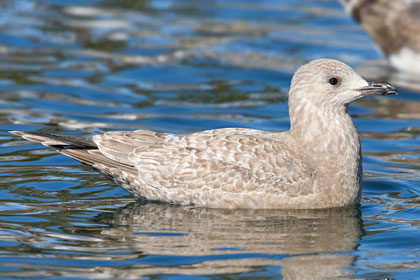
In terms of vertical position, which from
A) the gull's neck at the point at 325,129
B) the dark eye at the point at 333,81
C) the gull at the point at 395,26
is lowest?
the gull's neck at the point at 325,129

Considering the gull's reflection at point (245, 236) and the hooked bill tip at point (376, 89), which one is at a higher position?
the hooked bill tip at point (376, 89)

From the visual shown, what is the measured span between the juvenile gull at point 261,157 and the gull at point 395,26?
5.56 metres

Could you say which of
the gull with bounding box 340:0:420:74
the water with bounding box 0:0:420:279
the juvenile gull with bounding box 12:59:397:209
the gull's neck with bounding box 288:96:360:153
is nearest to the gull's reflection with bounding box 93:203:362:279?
the water with bounding box 0:0:420:279

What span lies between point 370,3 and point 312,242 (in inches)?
299

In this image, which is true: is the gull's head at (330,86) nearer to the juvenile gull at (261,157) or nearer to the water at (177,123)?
the juvenile gull at (261,157)

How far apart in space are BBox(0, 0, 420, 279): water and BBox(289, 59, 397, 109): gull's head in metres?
1.01

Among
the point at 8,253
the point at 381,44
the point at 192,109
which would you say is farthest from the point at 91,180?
the point at 381,44

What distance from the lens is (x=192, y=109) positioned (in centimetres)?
1211

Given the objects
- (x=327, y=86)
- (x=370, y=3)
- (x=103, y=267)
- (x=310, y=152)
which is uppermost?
(x=370, y=3)

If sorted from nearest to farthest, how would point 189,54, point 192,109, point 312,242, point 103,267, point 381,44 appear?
point 103,267
point 312,242
point 192,109
point 381,44
point 189,54

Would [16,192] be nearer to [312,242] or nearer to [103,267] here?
[103,267]

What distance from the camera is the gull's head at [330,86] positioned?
7.89 m

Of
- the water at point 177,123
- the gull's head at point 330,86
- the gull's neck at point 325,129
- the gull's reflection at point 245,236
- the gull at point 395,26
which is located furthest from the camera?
the gull at point 395,26

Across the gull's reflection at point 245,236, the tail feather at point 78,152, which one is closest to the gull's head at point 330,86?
the gull's reflection at point 245,236
